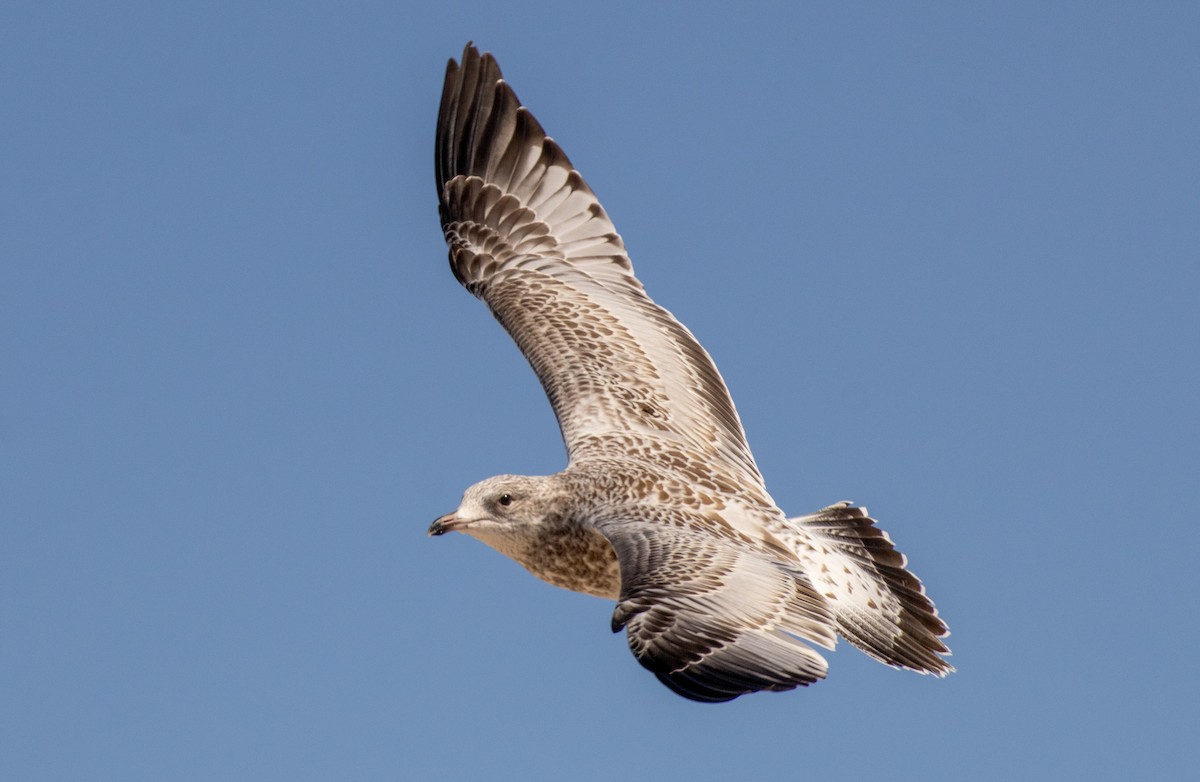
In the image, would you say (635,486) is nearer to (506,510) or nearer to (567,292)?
(506,510)

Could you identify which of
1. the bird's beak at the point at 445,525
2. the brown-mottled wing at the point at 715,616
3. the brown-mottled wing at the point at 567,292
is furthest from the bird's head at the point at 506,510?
the brown-mottled wing at the point at 715,616

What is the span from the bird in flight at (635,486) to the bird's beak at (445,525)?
2 cm

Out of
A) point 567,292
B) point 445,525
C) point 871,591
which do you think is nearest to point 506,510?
point 445,525

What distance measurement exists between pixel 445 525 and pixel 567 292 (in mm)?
3229

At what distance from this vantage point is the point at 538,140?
631 inches

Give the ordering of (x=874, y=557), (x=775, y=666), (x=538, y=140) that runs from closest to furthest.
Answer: (x=775, y=666) → (x=874, y=557) → (x=538, y=140)

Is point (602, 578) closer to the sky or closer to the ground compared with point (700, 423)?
closer to the ground

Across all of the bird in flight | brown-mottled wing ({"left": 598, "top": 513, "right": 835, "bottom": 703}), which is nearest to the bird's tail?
the bird in flight

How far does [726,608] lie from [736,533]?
1466mm

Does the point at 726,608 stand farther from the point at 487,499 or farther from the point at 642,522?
the point at 487,499

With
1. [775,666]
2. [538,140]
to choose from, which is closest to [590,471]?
[775,666]

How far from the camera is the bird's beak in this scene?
40.7ft

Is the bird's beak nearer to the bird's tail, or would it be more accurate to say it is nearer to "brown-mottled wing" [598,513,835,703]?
"brown-mottled wing" [598,513,835,703]

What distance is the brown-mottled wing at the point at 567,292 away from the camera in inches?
547
